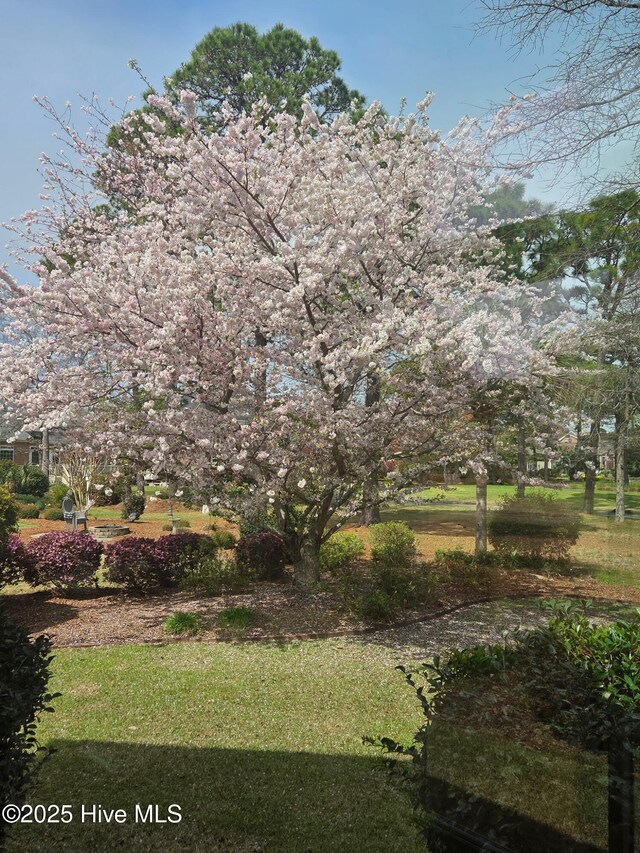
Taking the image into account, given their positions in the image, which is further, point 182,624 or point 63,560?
point 63,560

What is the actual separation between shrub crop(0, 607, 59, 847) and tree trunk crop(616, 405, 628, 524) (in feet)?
6.29

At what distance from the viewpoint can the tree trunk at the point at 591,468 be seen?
1850 mm

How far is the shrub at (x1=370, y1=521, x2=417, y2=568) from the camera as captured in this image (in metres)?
4.77

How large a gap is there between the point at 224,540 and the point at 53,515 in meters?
5.36

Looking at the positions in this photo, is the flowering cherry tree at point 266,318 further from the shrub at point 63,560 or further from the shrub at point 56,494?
the shrub at point 56,494

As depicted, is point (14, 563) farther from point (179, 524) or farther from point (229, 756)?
point (179, 524)

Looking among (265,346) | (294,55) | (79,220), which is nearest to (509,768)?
(265,346)

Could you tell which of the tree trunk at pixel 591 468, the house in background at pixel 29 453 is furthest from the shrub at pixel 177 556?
the tree trunk at pixel 591 468

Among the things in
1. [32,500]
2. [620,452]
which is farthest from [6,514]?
[620,452]

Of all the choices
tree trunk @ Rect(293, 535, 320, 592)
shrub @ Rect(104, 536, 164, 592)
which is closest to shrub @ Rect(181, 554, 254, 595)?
shrub @ Rect(104, 536, 164, 592)

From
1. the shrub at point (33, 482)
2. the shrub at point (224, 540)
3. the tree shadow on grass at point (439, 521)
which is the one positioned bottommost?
the shrub at point (224, 540)

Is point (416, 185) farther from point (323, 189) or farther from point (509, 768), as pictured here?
point (509, 768)

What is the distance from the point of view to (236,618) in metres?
4.66

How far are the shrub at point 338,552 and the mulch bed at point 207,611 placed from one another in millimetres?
481
